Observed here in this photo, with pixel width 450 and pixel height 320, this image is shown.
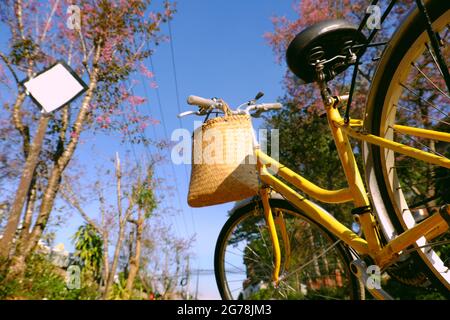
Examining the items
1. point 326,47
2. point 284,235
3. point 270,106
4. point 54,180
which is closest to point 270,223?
point 284,235

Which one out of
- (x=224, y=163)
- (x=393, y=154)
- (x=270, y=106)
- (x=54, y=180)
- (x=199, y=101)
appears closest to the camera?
(x=393, y=154)

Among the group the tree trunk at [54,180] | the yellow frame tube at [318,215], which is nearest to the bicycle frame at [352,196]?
the yellow frame tube at [318,215]

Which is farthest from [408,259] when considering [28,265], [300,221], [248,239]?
[28,265]

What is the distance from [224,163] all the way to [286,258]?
73 cm

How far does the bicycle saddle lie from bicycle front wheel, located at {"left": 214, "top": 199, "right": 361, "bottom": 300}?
29.2 inches

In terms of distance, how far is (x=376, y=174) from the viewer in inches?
52.7

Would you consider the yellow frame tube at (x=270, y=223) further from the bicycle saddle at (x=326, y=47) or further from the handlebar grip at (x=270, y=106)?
the bicycle saddle at (x=326, y=47)

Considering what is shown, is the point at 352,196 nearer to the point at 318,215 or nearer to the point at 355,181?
the point at 355,181

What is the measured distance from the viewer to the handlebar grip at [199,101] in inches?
67.4

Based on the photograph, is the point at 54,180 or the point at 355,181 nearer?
the point at 355,181

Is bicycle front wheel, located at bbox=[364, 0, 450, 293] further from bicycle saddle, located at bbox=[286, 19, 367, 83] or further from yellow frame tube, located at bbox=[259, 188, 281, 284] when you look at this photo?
yellow frame tube, located at bbox=[259, 188, 281, 284]

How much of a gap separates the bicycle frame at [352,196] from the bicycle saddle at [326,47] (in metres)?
0.16

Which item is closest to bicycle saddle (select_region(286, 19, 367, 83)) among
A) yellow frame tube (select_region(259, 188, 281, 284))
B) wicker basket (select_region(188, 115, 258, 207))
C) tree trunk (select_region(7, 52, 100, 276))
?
wicker basket (select_region(188, 115, 258, 207))
